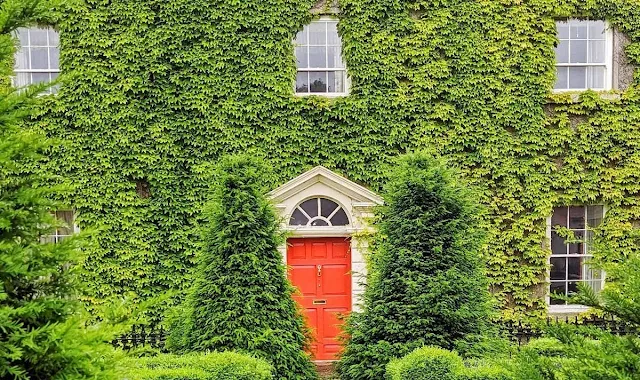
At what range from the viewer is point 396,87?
35.5 ft

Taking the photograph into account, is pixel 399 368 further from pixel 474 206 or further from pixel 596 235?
pixel 596 235

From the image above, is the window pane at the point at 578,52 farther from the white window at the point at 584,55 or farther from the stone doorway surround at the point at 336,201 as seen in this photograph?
the stone doorway surround at the point at 336,201

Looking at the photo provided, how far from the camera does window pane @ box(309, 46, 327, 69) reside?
36.3 ft

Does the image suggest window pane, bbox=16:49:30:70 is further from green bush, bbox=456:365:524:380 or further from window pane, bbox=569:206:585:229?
window pane, bbox=569:206:585:229

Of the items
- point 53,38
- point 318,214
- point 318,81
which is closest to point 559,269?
point 318,214

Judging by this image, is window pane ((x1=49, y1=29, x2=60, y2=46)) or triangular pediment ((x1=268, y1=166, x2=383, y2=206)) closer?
triangular pediment ((x1=268, y1=166, x2=383, y2=206))

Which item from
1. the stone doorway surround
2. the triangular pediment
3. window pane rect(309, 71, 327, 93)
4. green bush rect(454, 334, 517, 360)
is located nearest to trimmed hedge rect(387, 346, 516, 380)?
green bush rect(454, 334, 517, 360)

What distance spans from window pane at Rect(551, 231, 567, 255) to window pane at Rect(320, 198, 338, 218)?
4889mm

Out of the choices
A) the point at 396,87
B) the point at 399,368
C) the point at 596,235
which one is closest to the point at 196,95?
the point at 396,87

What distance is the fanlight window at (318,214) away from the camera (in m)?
10.7

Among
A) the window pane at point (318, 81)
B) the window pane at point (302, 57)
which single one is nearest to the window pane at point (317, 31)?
the window pane at point (302, 57)

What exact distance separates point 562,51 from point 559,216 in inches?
144

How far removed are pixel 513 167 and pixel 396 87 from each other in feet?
9.96

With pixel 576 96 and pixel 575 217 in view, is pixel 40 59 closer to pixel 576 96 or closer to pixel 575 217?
pixel 576 96
